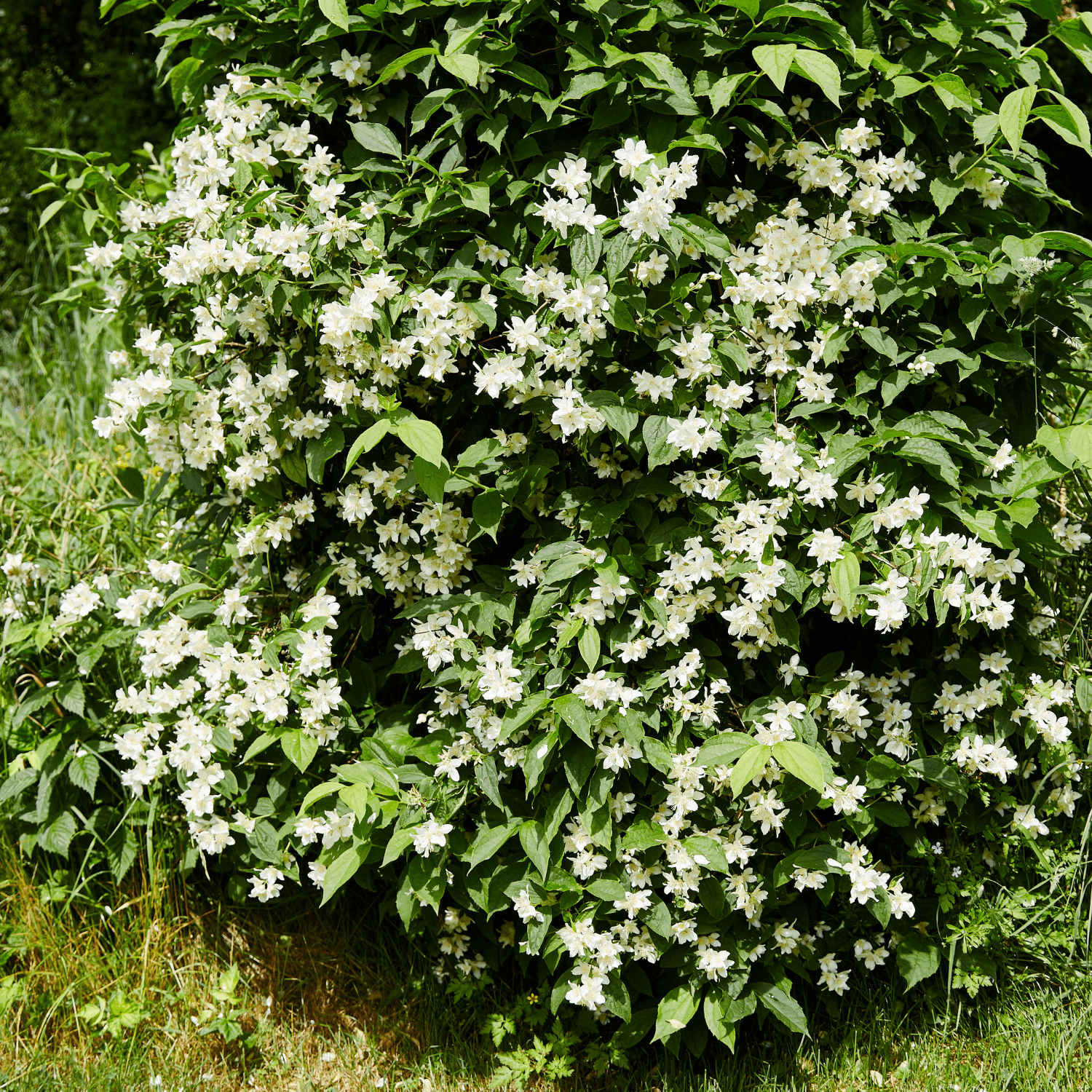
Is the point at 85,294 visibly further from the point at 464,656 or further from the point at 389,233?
the point at 464,656

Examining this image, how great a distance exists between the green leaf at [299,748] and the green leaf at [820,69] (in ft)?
5.81

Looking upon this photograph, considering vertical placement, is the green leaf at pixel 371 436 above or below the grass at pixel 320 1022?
above

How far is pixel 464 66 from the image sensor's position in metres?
2.04

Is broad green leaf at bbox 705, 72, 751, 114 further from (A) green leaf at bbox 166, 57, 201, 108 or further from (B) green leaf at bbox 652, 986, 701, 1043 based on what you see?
(B) green leaf at bbox 652, 986, 701, 1043

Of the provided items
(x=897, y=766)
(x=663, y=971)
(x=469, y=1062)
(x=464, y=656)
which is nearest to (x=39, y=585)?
(x=464, y=656)

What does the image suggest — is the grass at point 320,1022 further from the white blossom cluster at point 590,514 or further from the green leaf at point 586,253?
the green leaf at point 586,253

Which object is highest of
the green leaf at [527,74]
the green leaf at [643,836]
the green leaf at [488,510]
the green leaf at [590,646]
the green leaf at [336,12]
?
the green leaf at [527,74]

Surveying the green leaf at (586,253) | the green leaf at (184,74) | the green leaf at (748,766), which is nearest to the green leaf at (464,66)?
the green leaf at (586,253)

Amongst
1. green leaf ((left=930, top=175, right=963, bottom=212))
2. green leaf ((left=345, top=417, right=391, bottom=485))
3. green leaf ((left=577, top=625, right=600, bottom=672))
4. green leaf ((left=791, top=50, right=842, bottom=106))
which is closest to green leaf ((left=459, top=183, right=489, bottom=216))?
green leaf ((left=345, top=417, right=391, bottom=485))

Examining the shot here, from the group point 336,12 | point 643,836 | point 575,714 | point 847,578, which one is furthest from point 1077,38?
point 643,836

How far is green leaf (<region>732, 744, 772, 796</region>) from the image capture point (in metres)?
1.95

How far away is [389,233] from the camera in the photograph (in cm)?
233

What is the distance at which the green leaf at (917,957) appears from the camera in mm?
2477

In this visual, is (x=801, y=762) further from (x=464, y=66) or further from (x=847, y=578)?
(x=464, y=66)
